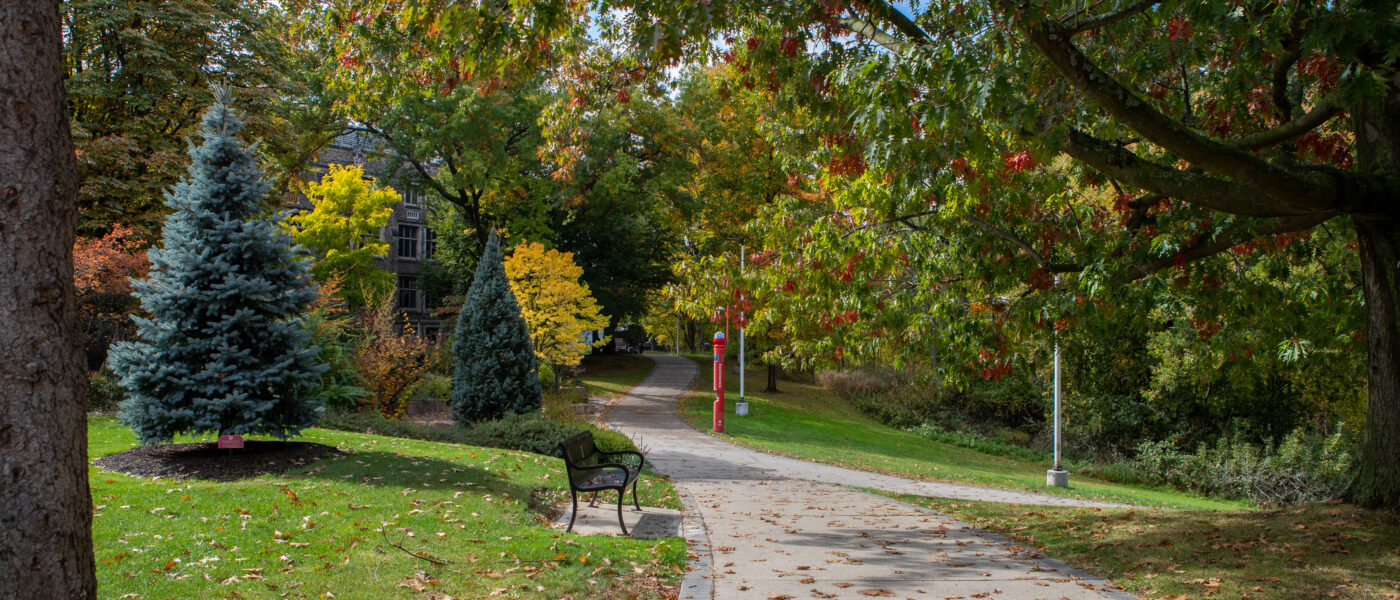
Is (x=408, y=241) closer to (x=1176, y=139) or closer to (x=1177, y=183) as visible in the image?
(x=1177, y=183)

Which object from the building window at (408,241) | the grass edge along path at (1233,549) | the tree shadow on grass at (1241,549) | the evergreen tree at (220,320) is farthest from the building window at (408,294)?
the tree shadow on grass at (1241,549)

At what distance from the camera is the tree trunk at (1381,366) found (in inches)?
297

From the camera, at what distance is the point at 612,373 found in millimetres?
40125

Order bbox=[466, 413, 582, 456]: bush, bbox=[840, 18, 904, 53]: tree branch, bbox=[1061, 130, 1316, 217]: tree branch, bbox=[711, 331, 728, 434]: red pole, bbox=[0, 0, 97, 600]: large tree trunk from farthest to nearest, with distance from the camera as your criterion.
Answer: bbox=[711, 331, 728, 434]: red pole
bbox=[466, 413, 582, 456]: bush
bbox=[840, 18, 904, 53]: tree branch
bbox=[1061, 130, 1316, 217]: tree branch
bbox=[0, 0, 97, 600]: large tree trunk

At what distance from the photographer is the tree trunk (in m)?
7.55

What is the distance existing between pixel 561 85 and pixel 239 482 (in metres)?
6.08

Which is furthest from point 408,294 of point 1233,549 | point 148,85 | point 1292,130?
point 1233,549

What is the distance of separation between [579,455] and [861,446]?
15088mm

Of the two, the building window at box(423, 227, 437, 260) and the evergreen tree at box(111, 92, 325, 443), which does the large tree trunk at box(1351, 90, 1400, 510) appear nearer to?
the evergreen tree at box(111, 92, 325, 443)

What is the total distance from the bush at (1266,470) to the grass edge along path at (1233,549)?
10.9 meters

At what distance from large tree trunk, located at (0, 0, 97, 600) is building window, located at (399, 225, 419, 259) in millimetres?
46036

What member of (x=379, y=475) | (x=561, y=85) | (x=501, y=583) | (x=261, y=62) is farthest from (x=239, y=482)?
(x=261, y=62)

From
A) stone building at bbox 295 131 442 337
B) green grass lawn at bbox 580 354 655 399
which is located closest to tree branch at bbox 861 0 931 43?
green grass lawn at bbox 580 354 655 399

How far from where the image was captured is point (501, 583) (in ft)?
18.7
